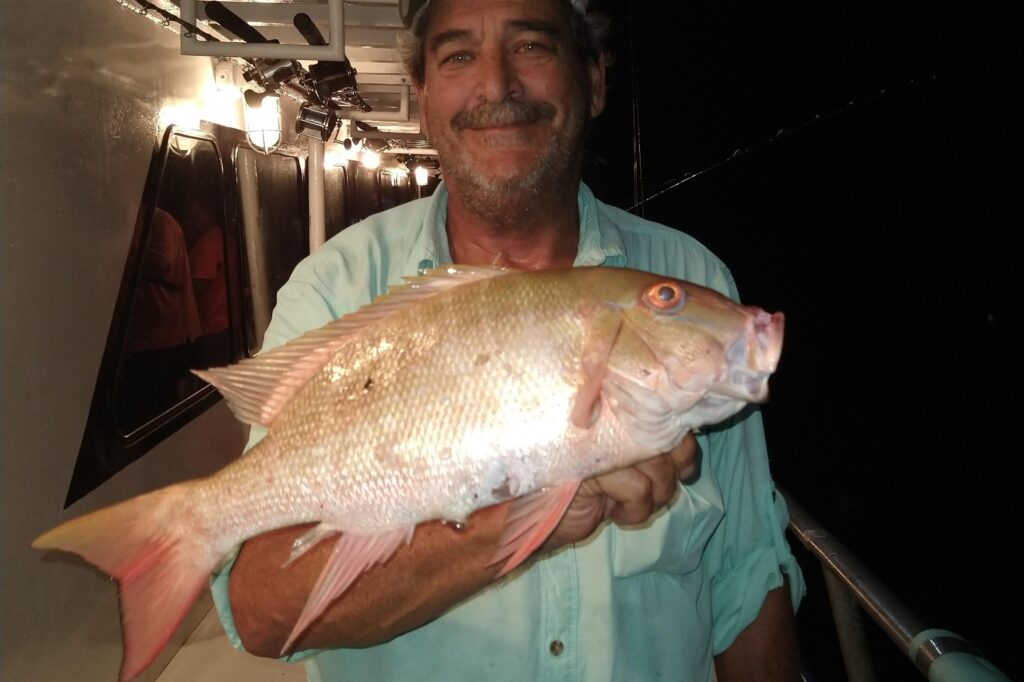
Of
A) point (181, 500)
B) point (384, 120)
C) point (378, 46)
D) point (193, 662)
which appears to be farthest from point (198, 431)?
point (384, 120)

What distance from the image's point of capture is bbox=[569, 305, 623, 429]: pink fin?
1.14 meters

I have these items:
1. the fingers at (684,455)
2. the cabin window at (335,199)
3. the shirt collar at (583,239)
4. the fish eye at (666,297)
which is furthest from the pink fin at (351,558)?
the cabin window at (335,199)

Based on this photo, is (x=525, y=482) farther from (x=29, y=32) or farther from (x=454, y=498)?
(x=29, y=32)

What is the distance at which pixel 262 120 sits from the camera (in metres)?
4.30

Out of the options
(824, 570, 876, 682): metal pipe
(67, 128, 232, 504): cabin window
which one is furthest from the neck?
(67, 128, 232, 504): cabin window

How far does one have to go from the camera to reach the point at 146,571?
1.25 metres

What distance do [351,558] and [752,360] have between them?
907 mm

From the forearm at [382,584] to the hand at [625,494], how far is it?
15 centimetres

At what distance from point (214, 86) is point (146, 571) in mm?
3927

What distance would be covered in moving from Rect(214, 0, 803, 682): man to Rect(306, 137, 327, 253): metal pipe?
232cm

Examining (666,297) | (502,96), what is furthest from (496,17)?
(666,297)

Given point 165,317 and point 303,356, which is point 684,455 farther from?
point 165,317

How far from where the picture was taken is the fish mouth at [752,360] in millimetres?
1151

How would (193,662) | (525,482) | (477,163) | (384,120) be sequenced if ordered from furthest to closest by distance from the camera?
1. (384,120)
2. (193,662)
3. (477,163)
4. (525,482)
